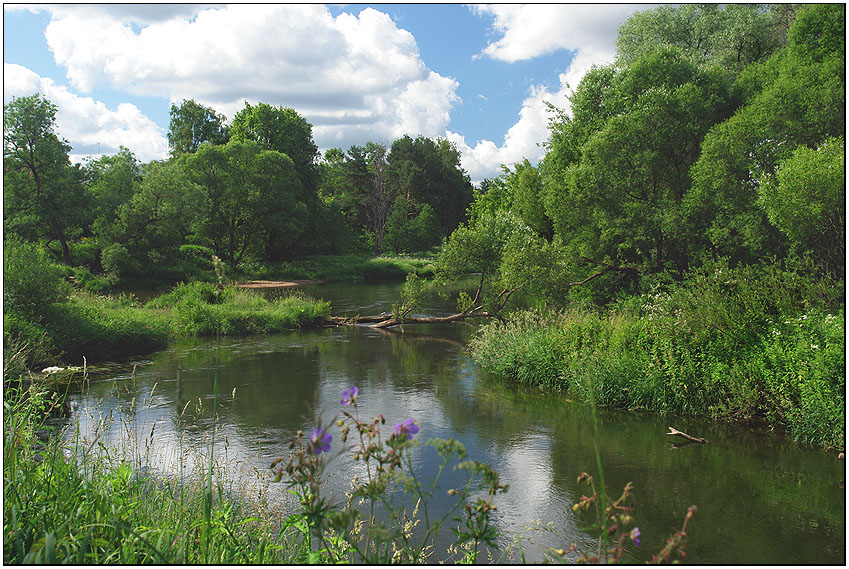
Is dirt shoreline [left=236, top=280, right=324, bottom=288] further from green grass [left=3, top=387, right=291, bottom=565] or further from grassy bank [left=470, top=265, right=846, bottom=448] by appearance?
green grass [left=3, top=387, right=291, bottom=565]

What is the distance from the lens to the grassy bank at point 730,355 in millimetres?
8852

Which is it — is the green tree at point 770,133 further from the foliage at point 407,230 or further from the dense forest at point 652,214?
the foliage at point 407,230

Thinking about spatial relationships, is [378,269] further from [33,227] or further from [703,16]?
[703,16]

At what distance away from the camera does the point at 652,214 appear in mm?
17938

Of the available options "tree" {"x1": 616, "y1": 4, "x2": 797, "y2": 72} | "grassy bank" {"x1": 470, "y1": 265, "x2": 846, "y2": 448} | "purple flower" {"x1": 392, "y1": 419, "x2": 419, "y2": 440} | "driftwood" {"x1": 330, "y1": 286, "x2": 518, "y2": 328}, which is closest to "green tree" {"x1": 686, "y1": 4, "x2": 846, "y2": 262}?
"tree" {"x1": 616, "y1": 4, "x2": 797, "y2": 72}

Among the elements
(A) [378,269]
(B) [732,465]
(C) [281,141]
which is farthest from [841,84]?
(C) [281,141]

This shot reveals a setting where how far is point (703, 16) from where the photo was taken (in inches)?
907

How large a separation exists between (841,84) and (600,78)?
25.7ft

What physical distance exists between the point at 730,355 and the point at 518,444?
378 cm

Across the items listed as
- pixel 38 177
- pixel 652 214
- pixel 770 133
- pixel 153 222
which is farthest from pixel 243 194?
pixel 770 133

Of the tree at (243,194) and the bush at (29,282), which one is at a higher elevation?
the tree at (243,194)

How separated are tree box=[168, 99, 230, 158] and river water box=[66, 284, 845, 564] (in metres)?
45.6

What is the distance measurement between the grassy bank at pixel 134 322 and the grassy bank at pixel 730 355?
8238 millimetres

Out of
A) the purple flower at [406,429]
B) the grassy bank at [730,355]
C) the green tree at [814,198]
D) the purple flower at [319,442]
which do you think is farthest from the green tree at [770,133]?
the purple flower at [319,442]
